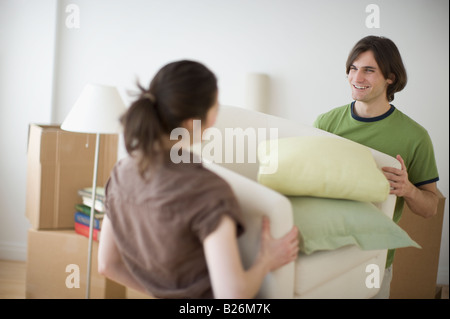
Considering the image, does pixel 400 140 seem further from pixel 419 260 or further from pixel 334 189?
pixel 419 260

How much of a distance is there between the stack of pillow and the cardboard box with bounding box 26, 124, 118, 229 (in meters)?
1.52

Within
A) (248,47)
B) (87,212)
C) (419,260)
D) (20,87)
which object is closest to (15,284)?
(87,212)

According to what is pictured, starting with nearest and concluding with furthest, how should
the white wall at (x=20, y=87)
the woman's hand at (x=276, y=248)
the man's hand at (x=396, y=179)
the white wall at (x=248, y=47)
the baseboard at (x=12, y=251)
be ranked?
the woman's hand at (x=276, y=248)
the man's hand at (x=396, y=179)
the white wall at (x=248, y=47)
the white wall at (x=20, y=87)
the baseboard at (x=12, y=251)

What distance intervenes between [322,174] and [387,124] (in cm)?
54

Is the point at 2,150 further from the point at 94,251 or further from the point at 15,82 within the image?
the point at 94,251

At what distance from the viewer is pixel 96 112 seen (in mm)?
2293

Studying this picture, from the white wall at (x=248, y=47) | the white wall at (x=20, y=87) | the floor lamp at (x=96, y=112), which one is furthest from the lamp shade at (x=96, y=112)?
the white wall at (x=20, y=87)

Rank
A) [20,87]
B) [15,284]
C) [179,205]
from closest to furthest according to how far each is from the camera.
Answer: [179,205] → [15,284] → [20,87]

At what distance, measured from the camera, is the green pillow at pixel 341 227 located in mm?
1344

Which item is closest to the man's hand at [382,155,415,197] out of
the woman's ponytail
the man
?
the man

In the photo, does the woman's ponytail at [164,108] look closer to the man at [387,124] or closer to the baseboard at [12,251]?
the man at [387,124]
